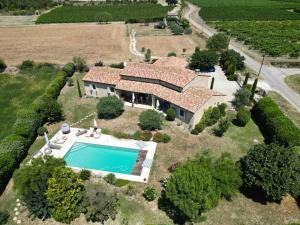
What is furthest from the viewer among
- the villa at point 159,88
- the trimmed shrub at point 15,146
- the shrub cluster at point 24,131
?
the villa at point 159,88

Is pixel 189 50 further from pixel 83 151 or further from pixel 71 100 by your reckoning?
pixel 83 151

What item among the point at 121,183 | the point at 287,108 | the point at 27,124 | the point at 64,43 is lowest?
the point at 64,43

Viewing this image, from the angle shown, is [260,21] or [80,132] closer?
[80,132]

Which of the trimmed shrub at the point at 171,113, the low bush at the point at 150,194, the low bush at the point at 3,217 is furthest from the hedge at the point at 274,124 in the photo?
the low bush at the point at 3,217

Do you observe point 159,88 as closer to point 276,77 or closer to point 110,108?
point 110,108

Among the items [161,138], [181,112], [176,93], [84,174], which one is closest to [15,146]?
[84,174]

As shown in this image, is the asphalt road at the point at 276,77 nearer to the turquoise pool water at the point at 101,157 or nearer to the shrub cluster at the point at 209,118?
the shrub cluster at the point at 209,118

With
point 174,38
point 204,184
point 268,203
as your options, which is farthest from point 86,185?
point 174,38
